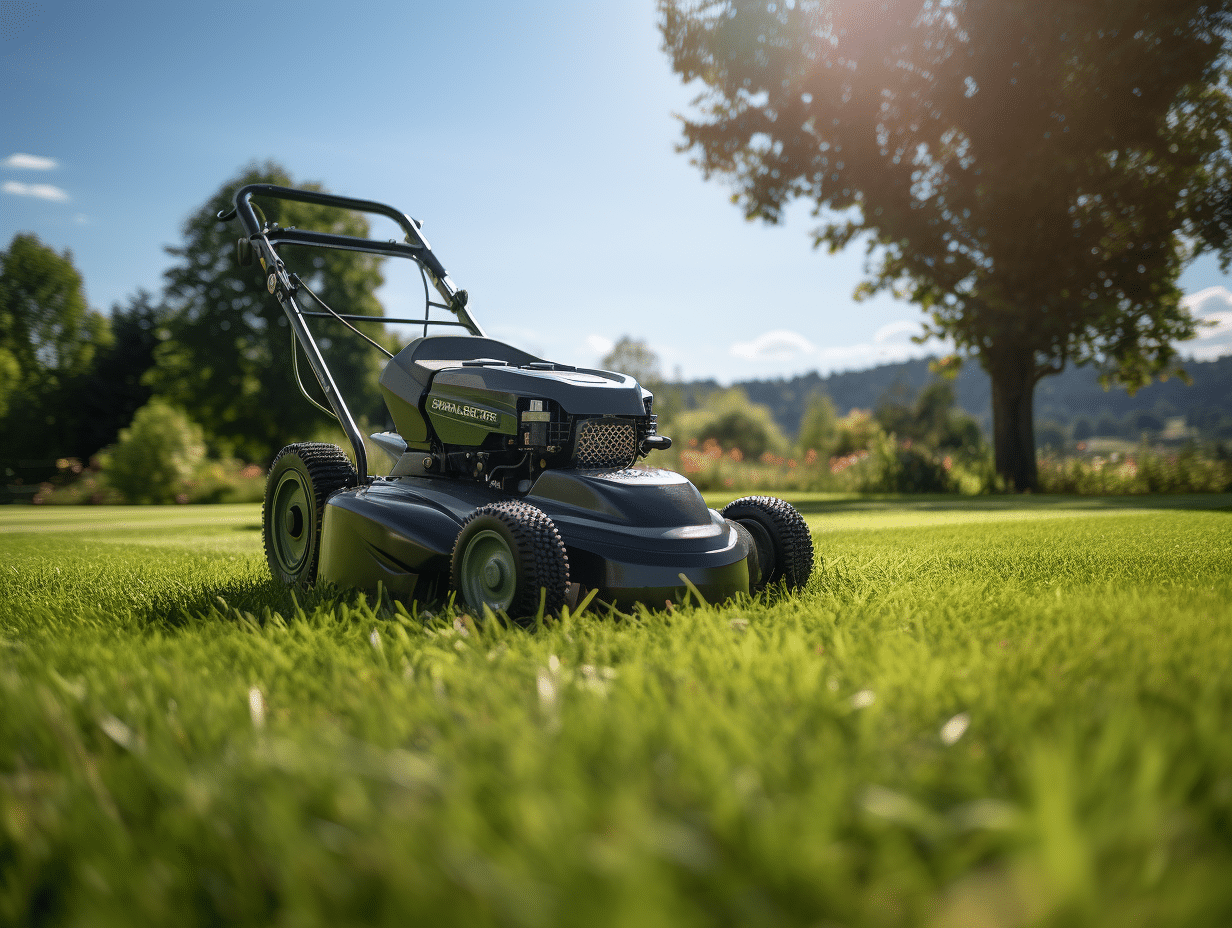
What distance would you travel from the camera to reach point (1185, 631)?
200 centimetres

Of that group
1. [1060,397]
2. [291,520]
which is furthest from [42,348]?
[1060,397]

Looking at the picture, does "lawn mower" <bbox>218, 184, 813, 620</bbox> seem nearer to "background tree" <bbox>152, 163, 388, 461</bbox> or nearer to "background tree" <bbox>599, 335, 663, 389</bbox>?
"background tree" <bbox>152, 163, 388, 461</bbox>

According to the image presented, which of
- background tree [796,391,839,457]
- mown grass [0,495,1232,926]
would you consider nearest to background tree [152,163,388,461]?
mown grass [0,495,1232,926]

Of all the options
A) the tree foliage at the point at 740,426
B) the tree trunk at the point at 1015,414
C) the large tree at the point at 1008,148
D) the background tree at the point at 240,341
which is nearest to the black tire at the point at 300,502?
the large tree at the point at 1008,148

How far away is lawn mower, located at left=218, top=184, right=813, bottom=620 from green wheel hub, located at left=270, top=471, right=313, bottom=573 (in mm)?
12

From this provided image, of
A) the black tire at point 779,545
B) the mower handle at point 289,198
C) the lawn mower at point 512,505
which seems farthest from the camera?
the mower handle at point 289,198

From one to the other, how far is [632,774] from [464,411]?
7.90ft

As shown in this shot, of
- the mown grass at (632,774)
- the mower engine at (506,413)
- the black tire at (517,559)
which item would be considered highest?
the mower engine at (506,413)

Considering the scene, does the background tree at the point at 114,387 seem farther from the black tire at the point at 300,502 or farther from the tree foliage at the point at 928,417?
the tree foliage at the point at 928,417

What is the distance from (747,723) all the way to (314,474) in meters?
3.04

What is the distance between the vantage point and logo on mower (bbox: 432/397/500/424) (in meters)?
3.22

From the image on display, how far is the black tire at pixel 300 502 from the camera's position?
3861 mm

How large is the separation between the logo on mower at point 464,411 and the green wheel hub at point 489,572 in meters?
0.56

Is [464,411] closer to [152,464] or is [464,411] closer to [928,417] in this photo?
[152,464]
